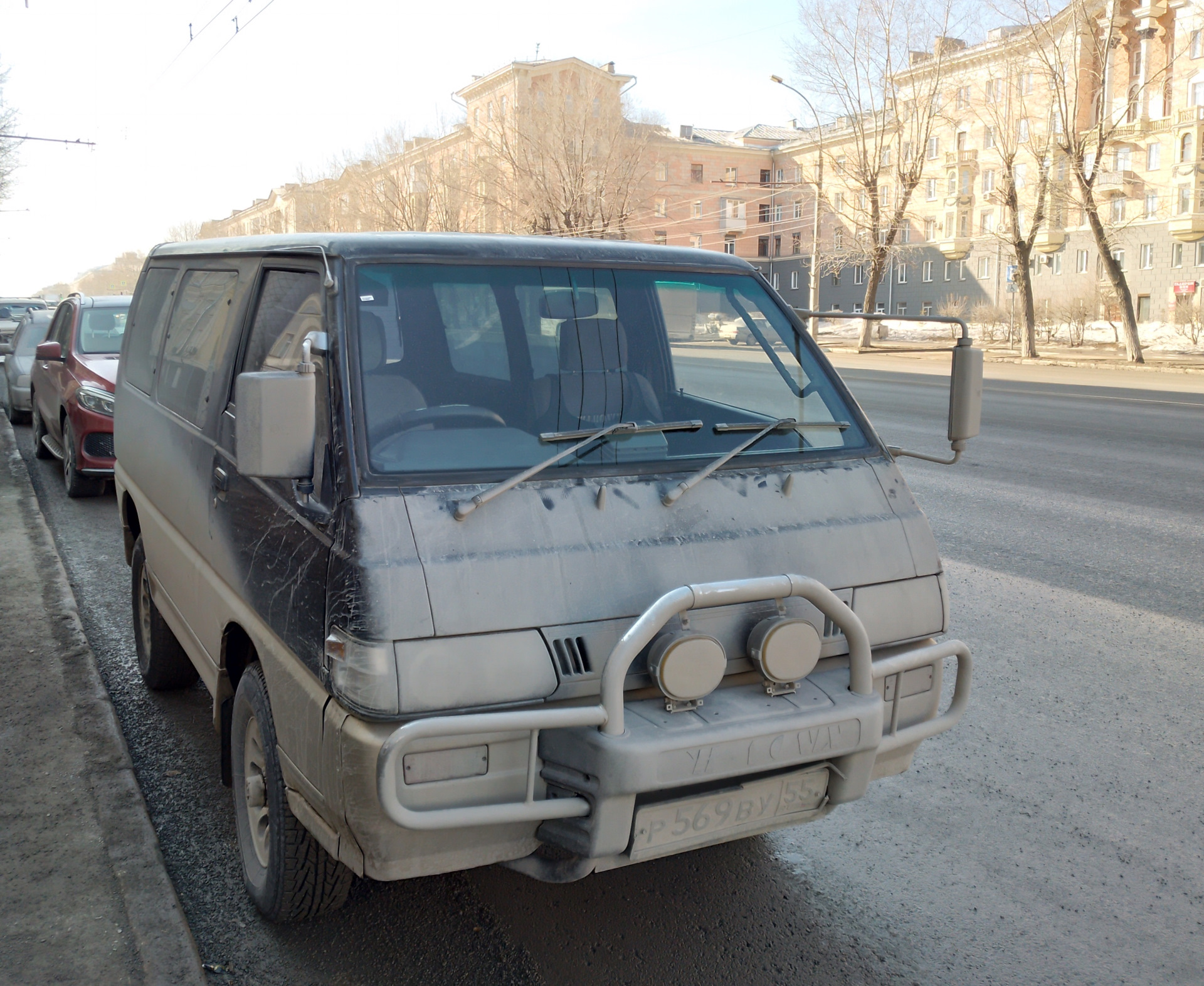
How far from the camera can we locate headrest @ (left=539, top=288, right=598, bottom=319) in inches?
124

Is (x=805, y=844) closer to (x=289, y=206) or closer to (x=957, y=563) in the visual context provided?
(x=957, y=563)

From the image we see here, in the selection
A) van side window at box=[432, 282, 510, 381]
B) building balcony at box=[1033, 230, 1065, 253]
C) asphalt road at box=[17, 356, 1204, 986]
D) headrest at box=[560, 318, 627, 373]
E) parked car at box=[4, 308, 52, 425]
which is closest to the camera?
asphalt road at box=[17, 356, 1204, 986]

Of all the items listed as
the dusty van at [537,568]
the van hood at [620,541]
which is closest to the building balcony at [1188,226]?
the dusty van at [537,568]

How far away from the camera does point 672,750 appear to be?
239 centimetres

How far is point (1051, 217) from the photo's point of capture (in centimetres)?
5225

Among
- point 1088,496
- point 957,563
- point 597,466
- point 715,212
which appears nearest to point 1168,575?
point 957,563

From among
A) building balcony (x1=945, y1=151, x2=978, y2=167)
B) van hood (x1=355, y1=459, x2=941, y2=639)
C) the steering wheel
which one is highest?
building balcony (x1=945, y1=151, x2=978, y2=167)

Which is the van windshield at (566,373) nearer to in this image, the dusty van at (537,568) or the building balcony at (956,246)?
the dusty van at (537,568)

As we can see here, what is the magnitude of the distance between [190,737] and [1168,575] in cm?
570

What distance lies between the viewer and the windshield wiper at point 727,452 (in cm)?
283

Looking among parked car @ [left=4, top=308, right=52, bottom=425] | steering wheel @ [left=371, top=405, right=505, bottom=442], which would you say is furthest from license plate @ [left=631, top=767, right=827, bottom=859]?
parked car @ [left=4, top=308, right=52, bottom=425]

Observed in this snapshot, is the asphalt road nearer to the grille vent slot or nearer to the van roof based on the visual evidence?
the van roof

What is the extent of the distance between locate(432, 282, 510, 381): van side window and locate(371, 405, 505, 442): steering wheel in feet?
0.41

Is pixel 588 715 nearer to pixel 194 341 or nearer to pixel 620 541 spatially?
pixel 620 541
